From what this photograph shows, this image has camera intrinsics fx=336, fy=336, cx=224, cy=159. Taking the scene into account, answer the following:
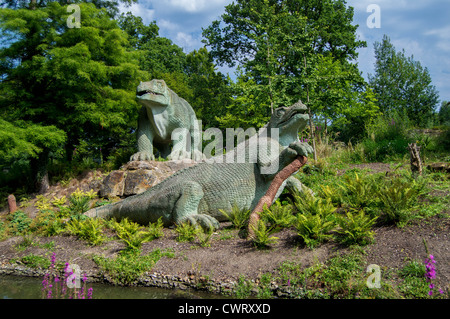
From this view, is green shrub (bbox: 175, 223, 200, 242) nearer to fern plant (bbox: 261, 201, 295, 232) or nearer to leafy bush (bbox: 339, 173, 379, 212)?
fern plant (bbox: 261, 201, 295, 232)

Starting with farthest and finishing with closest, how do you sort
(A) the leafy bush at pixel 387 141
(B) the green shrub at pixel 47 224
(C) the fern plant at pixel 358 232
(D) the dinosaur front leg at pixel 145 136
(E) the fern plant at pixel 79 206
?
(A) the leafy bush at pixel 387 141 → (D) the dinosaur front leg at pixel 145 136 → (E) the fern plant at pixel 79 206 → (B) the green shrub at pixel 47 224 → (C) the fern plant at pixel 358 232

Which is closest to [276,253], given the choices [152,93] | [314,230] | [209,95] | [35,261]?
[314,230]

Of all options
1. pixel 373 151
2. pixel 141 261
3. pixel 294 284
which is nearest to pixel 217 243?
pixel 141 261

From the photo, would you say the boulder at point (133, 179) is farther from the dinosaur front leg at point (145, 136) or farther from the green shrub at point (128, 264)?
the green shrub at point (128, 264)

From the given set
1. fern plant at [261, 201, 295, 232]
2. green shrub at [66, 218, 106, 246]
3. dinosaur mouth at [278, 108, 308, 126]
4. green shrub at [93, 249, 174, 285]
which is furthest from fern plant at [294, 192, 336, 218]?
green shrub at [66, 218, 106, 246]

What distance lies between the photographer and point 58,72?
9633 mm

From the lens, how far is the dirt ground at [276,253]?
4.18m

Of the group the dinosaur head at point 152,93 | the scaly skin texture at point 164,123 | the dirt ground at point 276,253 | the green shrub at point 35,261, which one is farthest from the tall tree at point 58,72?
the dirt ground at point 276,253

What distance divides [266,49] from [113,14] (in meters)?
9.03

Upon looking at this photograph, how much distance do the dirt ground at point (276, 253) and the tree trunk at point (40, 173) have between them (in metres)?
5.81

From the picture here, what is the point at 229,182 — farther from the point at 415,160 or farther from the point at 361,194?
the point at 415,160

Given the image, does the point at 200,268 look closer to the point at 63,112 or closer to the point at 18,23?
the point at 63,112

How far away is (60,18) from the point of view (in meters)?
10.9

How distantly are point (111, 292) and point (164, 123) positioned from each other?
222 inches
